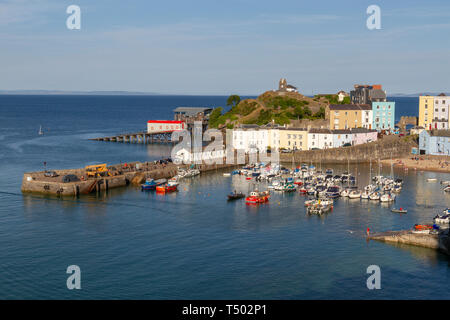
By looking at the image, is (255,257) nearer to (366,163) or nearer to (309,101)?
(366,163)

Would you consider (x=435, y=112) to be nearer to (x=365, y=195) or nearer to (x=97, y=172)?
(x=365, y=195)

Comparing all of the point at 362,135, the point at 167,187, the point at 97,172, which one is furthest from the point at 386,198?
the point at 362,135

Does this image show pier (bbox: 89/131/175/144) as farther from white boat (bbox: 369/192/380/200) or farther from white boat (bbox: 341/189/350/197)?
white boat (bbox: 369/192/380/200)

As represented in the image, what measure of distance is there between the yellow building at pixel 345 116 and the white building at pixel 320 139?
10.8 m

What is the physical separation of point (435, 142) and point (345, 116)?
20391mm

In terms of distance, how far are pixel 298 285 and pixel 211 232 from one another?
1343cm

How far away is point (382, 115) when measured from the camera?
111562 mm

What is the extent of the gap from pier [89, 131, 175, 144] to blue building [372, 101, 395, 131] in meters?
47.7

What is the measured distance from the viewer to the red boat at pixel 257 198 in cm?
5806

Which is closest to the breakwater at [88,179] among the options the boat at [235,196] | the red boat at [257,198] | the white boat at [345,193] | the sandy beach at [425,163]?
the boat at [235,196]

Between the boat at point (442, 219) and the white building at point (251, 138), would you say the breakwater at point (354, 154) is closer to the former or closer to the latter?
the white building at point (251, 138)

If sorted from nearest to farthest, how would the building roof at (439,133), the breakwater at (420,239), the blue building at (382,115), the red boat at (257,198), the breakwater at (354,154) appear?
1. the breakwater at (420,239)
2. the red boat at (257,198)
3. the building roof at (439,133)
4. the breakwater at (354,154)
5. the blue building at (382,115)

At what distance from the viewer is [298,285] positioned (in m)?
34.8
